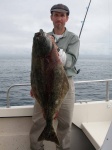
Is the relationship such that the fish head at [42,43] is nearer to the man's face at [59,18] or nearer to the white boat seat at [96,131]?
the man's face at [59,18]

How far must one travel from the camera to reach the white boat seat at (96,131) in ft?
14.5

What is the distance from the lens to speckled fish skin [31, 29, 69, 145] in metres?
3.03

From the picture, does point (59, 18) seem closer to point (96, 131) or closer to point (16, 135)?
point (96, 131)

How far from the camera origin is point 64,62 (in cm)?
364

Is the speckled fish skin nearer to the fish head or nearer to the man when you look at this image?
the fish head

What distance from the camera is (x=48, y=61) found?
3090 millimetres

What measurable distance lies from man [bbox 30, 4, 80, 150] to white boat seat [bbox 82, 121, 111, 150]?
0.38m

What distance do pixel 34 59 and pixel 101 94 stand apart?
10.7 meters

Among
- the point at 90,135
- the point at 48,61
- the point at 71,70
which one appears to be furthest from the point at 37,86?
the point at 90,135

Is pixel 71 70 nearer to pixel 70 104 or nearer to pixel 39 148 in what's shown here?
pixel 70 104

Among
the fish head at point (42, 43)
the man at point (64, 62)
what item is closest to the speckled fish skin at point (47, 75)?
the fish head at point (42, 43)

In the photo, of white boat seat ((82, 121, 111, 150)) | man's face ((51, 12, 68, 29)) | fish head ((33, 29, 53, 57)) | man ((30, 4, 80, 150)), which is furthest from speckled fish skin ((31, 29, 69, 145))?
white boat seat ((82, 121, 111, 150))

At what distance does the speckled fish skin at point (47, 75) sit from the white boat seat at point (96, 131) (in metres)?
1.28

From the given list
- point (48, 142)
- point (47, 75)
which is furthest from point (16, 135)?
point (47, 75)
